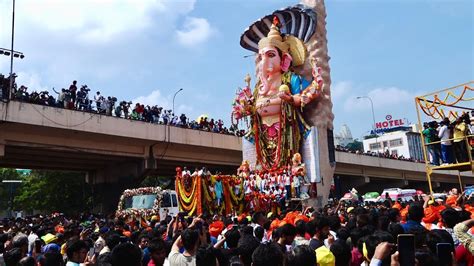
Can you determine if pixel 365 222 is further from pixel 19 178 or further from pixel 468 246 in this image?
pixel 19 178

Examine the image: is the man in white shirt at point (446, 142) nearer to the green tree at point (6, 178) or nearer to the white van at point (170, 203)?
the white van at point (170, 203)

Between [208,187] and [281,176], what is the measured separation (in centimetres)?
470

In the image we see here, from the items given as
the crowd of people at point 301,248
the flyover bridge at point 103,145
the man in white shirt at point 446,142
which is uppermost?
the flyover bridge at point 103,145

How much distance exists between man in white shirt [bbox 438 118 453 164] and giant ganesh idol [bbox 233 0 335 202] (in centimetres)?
957

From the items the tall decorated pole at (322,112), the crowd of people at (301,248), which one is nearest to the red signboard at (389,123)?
the tall decorated pole at (322,112)

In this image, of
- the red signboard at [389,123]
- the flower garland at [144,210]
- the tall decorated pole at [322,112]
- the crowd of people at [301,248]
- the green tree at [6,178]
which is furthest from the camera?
the red signboard at [389,123]

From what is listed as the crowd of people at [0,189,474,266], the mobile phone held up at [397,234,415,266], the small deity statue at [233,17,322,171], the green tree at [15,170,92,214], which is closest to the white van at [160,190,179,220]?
the small deity statue at [233,17,322,171]

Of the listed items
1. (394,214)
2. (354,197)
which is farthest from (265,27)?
(394,214)

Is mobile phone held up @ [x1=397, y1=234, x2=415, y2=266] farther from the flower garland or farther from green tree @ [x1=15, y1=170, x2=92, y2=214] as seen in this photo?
green tree @ [x1=15, y1=170, x2=92, y2=214]

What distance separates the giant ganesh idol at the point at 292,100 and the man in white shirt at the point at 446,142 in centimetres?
957

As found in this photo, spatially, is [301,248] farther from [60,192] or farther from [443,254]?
[60,192]

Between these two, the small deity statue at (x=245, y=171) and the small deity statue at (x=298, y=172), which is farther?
the small deity statue at (x=245, y=171)

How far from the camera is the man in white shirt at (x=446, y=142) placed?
461 inches

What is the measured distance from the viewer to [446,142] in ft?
38.3
